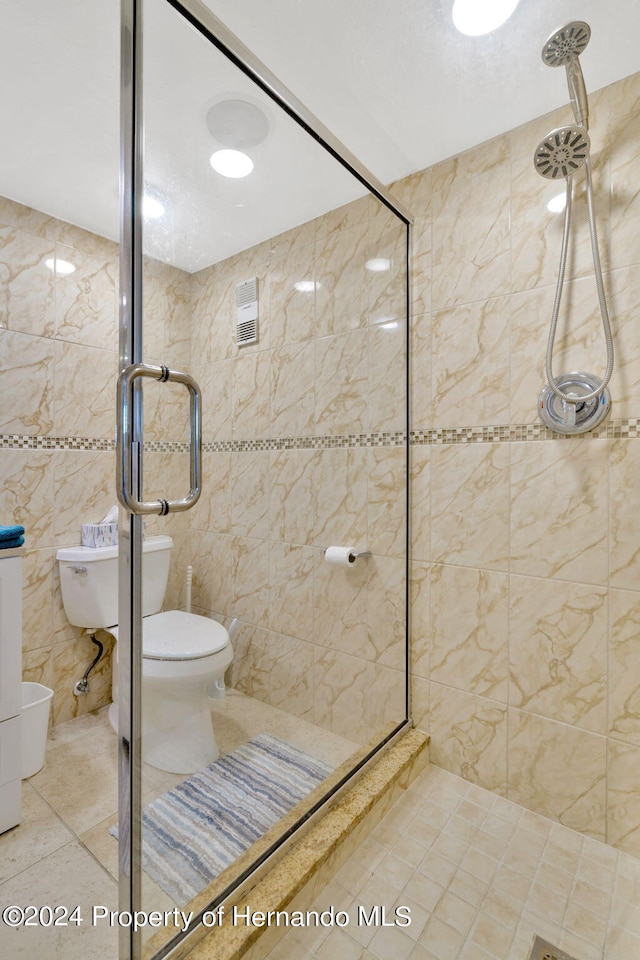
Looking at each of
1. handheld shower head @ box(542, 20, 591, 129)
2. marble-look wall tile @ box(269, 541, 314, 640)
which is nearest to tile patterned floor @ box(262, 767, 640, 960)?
marble-look wall tile @ box(269, 541, 314, 640)

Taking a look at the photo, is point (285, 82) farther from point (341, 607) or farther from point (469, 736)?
point (469, 736)

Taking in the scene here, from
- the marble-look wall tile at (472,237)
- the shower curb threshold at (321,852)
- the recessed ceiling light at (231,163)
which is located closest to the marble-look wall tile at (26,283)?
the recessed ceiling light at (231,163)

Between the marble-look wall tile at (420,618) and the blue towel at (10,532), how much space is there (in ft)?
4.33

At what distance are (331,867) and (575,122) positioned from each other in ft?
7.06

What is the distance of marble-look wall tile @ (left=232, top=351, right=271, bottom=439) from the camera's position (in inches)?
43.7

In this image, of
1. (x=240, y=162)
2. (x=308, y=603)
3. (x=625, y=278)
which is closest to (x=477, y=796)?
(x=308, y=603)

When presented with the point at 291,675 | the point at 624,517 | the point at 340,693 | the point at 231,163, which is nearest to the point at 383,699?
the point at 340,693

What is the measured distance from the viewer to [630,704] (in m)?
1.30

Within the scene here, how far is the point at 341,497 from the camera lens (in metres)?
1.48

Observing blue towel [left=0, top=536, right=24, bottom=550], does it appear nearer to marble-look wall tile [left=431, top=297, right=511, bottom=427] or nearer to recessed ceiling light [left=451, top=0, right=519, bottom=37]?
marble-look wall tile [left=431, top=297, right=511, bottom=427]

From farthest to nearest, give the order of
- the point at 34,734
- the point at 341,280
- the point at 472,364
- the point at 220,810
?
the point at 34,734 → the point at 472,364 → the point at 341,280 → the point at 220,810

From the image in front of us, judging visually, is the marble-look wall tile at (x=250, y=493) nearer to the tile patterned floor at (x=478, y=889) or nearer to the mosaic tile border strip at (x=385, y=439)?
the mosaic tile border strip at (x=385, y=439)

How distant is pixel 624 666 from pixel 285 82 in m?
1.93

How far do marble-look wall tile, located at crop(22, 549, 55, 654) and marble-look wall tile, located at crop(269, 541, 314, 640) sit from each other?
1.24m
